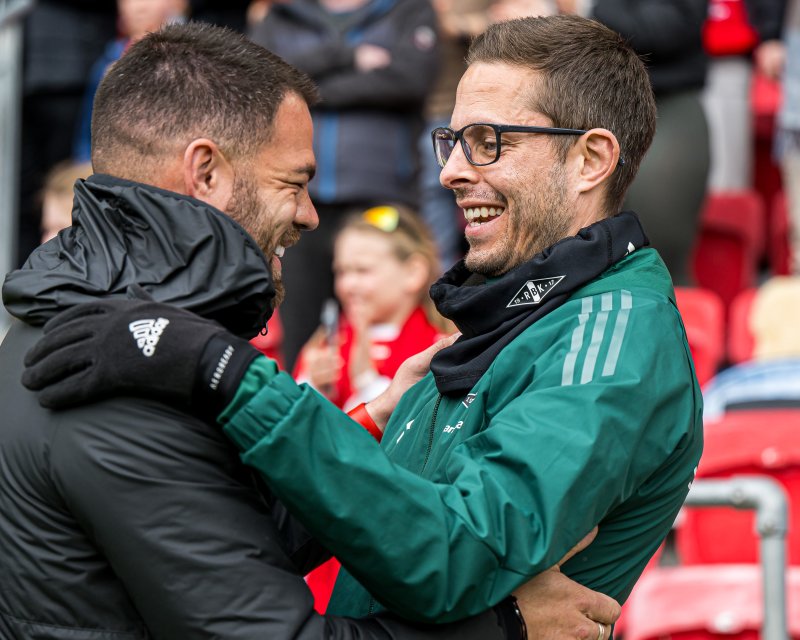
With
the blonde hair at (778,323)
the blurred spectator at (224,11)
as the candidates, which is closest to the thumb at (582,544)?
the blonde hair at (778,323)

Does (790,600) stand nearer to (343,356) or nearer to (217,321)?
(343,356)

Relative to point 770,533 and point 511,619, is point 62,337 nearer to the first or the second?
point 511,619

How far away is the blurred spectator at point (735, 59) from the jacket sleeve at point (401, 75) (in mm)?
1622

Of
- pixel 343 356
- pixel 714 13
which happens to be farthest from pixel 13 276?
pixel 714 13

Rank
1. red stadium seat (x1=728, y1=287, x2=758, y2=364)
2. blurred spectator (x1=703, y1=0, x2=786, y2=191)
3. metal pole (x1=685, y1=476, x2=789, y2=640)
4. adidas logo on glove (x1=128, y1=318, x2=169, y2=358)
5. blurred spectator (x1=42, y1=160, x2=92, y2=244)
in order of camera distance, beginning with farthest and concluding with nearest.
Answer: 1. blurred spectator (x1=703, y1=0, x2=786, y2=191)
2. red stadium seat (x1=728, y1=287, x2=758, y2=364)
3. blurred spectator (x1=42, y1=160, x2=92, y2=244)
4. metal pole (x1=685, y1=476, x2=789, y2=640)
5. adidas logo on glove (x1=128, y1=318, x2=169, y2=358)

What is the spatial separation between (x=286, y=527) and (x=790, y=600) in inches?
91.4

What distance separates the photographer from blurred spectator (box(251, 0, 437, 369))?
6.71m

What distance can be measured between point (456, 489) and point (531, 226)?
75 centimetres

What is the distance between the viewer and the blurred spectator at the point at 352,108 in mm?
6711

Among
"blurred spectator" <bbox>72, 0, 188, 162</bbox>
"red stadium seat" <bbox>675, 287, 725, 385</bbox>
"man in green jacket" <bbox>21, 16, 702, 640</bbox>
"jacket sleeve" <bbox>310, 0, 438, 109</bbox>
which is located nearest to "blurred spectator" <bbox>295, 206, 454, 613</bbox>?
"jacket sleeve" <bbox>310, 0, 438, 109</bbox>

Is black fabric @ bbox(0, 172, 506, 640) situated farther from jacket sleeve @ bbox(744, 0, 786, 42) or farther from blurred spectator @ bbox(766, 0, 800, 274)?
jacket sleeve @ bbox(744, 0, 786, 42)

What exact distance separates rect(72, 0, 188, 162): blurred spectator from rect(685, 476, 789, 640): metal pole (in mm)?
4112

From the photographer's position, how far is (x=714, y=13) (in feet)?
25.1

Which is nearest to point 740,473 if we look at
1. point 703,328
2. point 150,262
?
point 703,328
